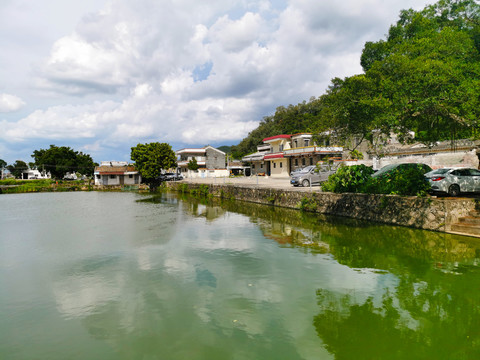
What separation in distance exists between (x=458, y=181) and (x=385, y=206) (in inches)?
143

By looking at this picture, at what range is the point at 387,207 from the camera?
15.3 metres

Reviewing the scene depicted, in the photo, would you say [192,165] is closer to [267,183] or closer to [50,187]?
[50,187]

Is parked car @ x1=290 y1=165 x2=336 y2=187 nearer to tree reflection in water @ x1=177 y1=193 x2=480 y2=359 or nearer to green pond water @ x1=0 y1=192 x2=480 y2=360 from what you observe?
green pond water @ x1=0 y1=192 x2=480 y2=360

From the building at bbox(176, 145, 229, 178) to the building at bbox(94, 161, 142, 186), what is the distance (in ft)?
37.2

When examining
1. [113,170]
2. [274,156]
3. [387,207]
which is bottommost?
[387,207]

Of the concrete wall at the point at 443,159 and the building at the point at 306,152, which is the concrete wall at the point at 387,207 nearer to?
the concrete wall at the point at 443,159

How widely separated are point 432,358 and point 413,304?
204cm

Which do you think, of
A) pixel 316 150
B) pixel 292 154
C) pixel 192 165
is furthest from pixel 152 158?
pixel 316 150

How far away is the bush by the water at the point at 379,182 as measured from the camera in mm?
14367

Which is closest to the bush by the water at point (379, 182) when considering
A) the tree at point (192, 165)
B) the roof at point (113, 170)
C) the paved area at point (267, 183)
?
the paved area at point (267, 183)

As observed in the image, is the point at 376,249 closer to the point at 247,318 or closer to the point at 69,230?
the point at 247,318

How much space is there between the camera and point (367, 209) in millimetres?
16516

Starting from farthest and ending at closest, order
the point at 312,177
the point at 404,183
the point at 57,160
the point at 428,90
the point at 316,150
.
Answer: the point at 57,160
the point at 316,150
the point at 312,177
the point at 404,183
the point at 428,90

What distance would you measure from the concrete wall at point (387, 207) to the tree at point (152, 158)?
1437 inches
